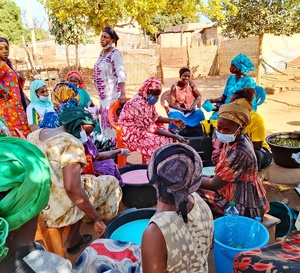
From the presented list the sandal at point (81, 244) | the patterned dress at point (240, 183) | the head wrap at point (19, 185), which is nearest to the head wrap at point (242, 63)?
the patterned dress at point (240, 183)

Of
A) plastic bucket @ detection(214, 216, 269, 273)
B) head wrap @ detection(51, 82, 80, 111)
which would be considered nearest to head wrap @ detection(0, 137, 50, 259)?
plastic bucket @ detection(214, 216, 269, 273)

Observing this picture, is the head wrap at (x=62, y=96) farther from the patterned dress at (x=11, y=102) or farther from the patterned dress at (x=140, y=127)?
the patterned dress at (x=11, y=102)

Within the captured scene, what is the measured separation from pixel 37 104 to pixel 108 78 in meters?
1.13

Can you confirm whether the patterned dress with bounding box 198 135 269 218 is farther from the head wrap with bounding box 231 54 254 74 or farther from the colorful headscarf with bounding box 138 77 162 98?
the head wrap with bounding box 231 54 254 74

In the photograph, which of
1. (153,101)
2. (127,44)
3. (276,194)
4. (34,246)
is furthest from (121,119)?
(127,44)

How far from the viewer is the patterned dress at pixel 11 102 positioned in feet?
13.2

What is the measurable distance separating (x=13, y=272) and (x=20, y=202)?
0.24 meters

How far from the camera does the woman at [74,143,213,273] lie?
1.43 metres

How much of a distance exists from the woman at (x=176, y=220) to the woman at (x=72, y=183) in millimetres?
742

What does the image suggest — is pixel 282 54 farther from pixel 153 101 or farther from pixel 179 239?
pixel 179 239

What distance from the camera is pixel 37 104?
4266mm

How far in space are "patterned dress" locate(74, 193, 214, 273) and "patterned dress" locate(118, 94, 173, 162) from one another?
86.2 inches

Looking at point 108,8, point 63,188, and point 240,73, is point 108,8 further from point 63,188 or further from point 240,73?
point 63,188

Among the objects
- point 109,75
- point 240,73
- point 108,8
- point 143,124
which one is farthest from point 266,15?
point 143,124
